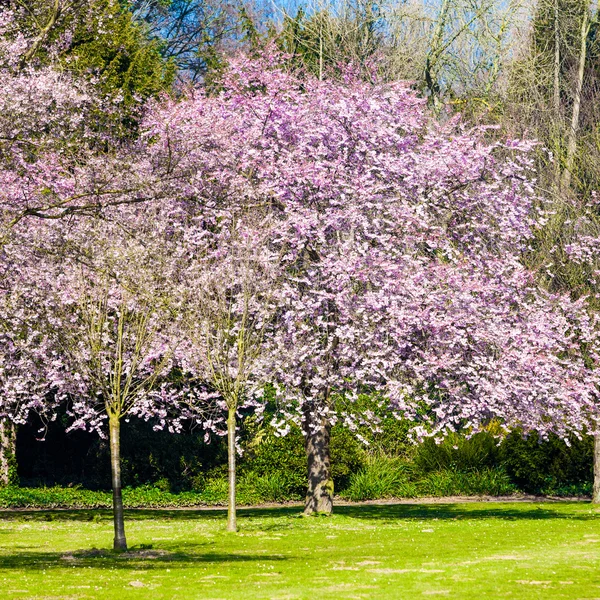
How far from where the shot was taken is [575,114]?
37.1m

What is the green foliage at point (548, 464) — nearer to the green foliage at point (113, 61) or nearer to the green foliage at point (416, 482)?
the green foliage at point (416, 482)

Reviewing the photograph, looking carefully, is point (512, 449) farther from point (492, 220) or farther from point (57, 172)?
point (57, 172)

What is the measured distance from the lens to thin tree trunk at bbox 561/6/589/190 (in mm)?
31359

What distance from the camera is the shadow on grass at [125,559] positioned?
14648 millimetres

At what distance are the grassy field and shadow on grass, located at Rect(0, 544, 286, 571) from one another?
0.02 meters

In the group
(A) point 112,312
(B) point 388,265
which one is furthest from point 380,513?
(A) point 112,312

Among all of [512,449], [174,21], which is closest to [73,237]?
[512,449]

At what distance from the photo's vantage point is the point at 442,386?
2088 cm

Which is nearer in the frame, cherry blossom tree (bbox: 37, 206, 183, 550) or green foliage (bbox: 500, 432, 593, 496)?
cherry blossom tree (bbox: 37, 206, 183, 550)

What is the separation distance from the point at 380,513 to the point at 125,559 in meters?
9.72

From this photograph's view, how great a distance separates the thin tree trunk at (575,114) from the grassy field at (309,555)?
11383mm

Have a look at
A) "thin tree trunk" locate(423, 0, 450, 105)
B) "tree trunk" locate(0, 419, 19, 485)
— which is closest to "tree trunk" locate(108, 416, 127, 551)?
"tree trunk" locate(0, 419, 19, 485)

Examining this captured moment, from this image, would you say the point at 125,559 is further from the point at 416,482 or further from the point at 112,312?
the point at 416,482

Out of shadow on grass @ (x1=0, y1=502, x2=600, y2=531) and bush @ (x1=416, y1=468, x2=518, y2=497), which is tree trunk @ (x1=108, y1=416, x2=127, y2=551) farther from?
bush @ (x1=416, y1=468, x2=518, y2=497)
